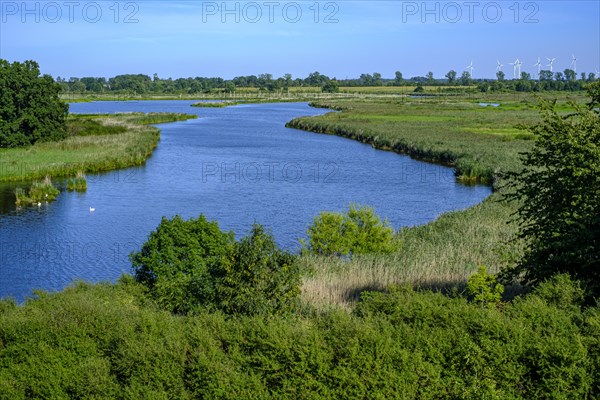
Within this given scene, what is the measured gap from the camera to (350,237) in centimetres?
2141

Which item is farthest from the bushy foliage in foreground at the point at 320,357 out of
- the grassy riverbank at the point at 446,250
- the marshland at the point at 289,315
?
the grassy riverbank at the point at 446,250

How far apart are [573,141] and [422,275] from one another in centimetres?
496

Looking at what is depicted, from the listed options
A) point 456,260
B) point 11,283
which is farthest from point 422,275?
point 11,283

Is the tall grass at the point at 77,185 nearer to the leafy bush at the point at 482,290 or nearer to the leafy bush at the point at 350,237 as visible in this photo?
the leafy bush at the point at 350,237

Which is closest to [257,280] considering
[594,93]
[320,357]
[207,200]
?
[320,357]

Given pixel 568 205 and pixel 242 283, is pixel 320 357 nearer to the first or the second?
pixel 242 283

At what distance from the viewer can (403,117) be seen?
95.1 metres

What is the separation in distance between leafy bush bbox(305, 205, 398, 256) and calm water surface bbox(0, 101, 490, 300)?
4751 millimetres

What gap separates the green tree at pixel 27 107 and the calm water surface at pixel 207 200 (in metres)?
10.0

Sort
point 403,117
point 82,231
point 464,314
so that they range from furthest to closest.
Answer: point 403,117, point 82,231, point 464,314

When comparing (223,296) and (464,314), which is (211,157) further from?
(464,314)

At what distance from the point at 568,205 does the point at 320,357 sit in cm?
690

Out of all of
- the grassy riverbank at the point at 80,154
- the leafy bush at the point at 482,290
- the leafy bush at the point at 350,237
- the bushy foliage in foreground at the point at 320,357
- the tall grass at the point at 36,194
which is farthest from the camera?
the grassy riverbank at the point at 80,154

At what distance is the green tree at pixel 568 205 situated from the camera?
41.5 feet
